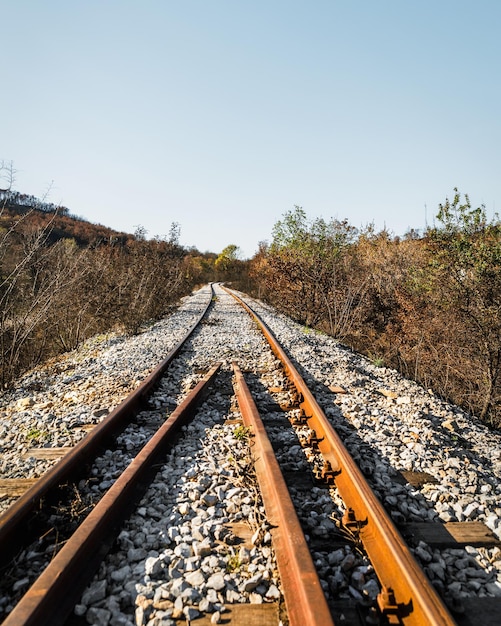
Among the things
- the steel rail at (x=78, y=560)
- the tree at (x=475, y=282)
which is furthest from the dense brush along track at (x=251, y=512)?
the tree at (x=475, y=282)

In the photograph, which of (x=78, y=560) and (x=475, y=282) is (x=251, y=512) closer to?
(x=78, y=560)

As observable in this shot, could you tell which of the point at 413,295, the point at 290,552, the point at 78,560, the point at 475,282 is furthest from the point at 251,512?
the point at 413,295

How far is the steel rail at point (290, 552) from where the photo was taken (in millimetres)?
1759

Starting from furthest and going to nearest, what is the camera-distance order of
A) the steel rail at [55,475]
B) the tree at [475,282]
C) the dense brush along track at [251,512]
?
the tree at [475,282] < the steel rail at [55,475] < the dense brush along track at [251,512]

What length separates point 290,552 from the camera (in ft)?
6.97

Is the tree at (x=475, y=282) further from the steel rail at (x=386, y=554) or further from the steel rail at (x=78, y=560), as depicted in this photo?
the steel rail at (x=78, y=560)

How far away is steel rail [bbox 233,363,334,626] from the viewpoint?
1.76 m

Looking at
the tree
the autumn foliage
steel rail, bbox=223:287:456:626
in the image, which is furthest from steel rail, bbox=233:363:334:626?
the tree

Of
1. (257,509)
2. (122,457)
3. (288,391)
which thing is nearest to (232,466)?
(257,509)

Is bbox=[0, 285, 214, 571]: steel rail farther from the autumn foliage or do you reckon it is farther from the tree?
the tree

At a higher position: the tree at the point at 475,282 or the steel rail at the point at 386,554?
the tree at the point at 475,282

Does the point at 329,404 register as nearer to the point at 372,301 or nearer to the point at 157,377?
the point at 157,377

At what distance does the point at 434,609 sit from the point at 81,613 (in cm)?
159

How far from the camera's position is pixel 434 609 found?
172 cm
